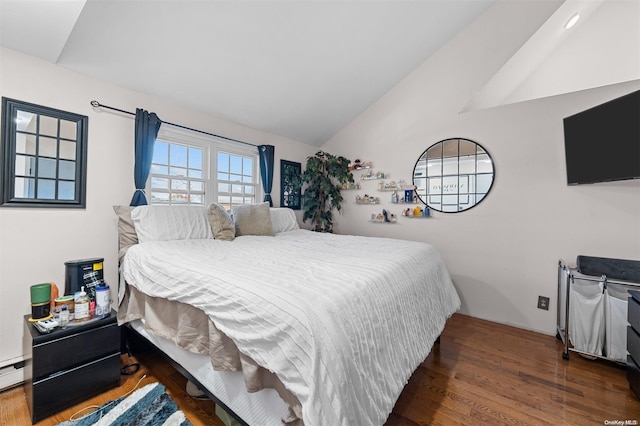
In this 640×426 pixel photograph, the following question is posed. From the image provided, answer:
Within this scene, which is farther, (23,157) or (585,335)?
(585,335)

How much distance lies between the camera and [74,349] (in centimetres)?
157

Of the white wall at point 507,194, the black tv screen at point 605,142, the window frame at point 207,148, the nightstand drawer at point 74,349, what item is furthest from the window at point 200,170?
the black tv screen at point 605,142

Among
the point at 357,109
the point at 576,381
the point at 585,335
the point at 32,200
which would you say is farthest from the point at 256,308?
the point at 357,109

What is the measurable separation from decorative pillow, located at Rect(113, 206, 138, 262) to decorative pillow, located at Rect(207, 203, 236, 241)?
0.59 meters

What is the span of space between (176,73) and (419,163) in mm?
2811

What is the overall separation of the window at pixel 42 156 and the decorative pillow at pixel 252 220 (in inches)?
48.4

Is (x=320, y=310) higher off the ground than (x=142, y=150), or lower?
lower

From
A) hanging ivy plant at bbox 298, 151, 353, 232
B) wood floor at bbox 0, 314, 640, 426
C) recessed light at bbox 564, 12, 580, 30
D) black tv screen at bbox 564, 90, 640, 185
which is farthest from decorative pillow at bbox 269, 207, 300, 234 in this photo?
recessed light at bbox 564, 12, 580, 30

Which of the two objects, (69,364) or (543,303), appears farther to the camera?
(543,303)

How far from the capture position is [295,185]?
13.0ft

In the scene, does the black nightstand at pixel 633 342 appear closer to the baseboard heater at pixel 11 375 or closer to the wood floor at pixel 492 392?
the wood floor at pixel 492 392

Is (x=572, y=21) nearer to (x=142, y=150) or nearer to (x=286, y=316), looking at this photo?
(x=286, y=316)

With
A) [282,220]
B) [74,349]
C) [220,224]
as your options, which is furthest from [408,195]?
[74,349]

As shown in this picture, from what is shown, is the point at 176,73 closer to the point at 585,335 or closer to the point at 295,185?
the point at 295,185
